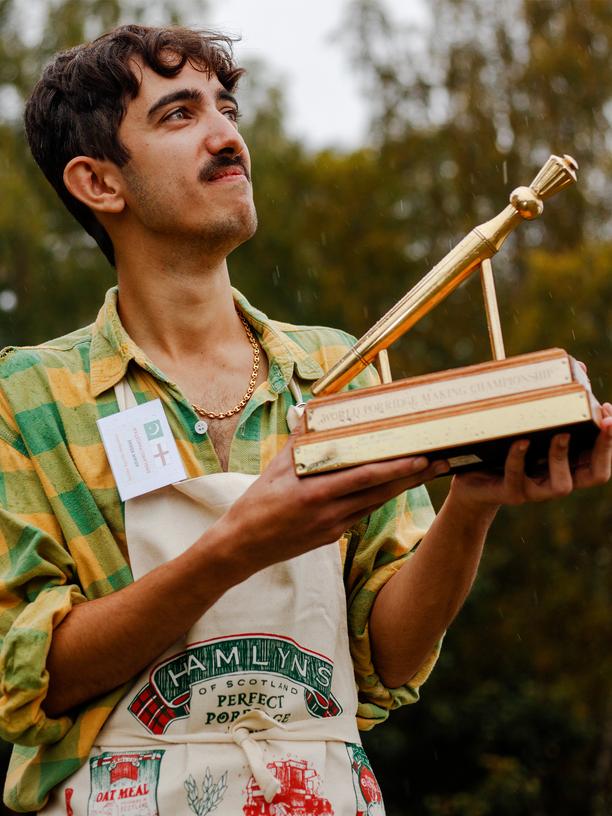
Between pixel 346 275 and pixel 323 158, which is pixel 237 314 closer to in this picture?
pixel 346 275

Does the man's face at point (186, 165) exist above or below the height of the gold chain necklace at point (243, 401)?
above

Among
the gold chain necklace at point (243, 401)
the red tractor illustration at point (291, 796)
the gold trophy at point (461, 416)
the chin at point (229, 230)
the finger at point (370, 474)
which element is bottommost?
the red tractor illustration at point (291, 796)

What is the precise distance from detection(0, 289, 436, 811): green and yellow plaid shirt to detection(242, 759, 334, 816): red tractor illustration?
35 cm

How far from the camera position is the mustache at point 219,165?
8.95 ft

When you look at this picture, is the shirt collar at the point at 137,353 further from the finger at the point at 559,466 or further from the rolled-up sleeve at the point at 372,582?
the finger at the point at 559,466

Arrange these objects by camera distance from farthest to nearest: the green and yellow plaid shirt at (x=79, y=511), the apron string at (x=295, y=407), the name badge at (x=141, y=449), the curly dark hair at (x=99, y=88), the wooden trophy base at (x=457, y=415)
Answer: the curly dark hair at (x=99, y=88), the apron string at (x=295, y=407), the name badge at (x=141, y=449), the green and yellow plaid shirt at (x=79, y=511), the wooden trophy base at (x=457, y=415)

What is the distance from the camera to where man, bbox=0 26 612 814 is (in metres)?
2.28

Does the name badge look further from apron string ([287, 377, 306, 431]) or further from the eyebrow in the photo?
the eyebrow

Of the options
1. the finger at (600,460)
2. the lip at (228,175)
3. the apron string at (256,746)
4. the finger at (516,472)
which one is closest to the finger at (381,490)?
the finger at (516,472)

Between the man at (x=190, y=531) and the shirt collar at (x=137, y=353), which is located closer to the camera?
the man at (x=190, y=531)

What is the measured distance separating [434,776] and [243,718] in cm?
950

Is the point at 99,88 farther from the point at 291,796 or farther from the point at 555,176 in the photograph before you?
the point at 291,796

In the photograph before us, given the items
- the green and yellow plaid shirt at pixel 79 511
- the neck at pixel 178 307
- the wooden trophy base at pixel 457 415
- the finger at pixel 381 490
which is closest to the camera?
the wooden trophy base at pixel 457 415

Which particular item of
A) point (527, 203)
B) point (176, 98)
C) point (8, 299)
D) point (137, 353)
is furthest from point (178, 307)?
point (8, 299)
